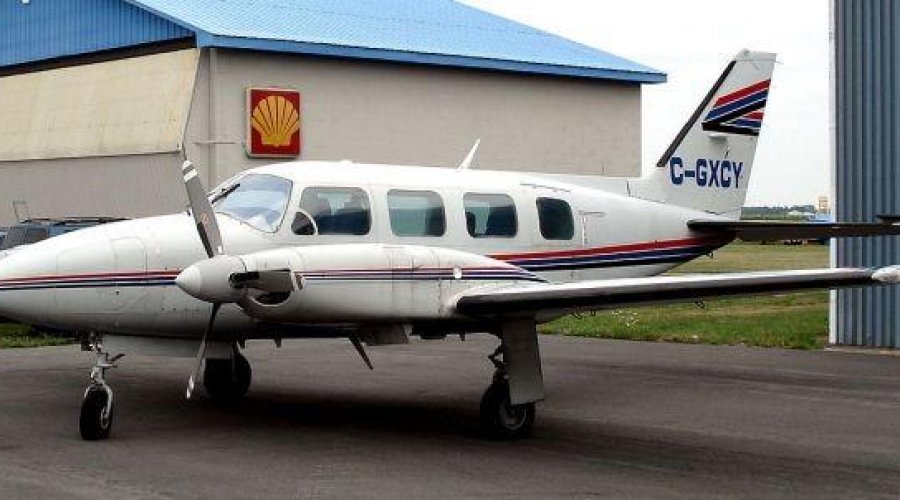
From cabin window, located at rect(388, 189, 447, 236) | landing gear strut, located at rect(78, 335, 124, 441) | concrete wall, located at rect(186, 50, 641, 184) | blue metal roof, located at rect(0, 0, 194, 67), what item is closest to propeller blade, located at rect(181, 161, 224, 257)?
landing gear strut, located at rect(78, 335, 124, 441)

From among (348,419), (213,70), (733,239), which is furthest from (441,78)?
(348,419)

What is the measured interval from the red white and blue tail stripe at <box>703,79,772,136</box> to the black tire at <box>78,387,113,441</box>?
889 cm

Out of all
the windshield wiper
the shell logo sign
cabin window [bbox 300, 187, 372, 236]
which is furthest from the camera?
the shell logo sign

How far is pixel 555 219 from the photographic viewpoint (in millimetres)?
14117

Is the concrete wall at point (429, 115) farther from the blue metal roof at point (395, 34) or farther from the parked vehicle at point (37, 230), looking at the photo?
the parked vehicle at point (37, 230)

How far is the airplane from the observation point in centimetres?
1107

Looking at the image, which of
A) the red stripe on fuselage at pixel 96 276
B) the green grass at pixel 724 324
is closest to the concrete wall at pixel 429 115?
the green grass at pixel 724 324

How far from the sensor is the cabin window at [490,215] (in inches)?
525

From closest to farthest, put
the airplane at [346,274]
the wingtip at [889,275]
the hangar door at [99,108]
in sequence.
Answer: the wingtip at [889,275], the airplane at [346,274], the hangar door at [99,108]

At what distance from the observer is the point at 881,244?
20250 millimetres

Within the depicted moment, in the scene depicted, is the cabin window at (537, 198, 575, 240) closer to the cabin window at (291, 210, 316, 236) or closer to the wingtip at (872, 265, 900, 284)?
the cabin window at (291, 210, 316, 236)

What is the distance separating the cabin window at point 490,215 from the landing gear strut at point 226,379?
127 inches

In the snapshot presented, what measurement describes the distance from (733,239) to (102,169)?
19.0 meters

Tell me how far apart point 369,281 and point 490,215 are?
104 inches
